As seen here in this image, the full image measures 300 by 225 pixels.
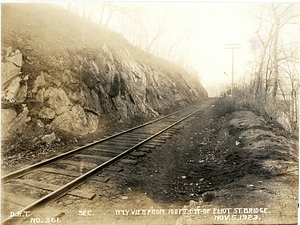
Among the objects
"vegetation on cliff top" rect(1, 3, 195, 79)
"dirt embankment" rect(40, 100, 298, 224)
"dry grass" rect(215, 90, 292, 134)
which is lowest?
"dirt embankment" rect(40, 100, 298, 224)

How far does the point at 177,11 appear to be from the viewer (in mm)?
4648

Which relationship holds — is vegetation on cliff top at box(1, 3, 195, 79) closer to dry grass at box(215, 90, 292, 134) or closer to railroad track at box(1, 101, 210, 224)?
railroad track at box(1, 101, 210, 224)

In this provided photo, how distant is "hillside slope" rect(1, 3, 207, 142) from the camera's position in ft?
19.5

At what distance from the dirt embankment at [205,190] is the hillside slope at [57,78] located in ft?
12.2

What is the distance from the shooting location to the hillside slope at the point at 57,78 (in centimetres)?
593

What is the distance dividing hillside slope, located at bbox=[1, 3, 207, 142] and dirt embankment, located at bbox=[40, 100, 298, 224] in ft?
12.2

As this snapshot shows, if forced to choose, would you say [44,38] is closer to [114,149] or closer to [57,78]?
Answer: [57,78]

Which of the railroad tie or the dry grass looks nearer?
the railroad tie

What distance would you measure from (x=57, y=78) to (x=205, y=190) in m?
7.02

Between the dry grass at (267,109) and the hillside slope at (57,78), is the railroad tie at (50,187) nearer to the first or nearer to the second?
the hillside slope at (57,78)

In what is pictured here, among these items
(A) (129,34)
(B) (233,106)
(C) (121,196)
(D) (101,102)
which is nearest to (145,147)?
(C) (121,196)

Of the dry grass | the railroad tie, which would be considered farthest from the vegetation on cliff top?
the dry grass

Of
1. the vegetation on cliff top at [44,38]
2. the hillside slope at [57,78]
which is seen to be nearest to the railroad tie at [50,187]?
the hillside slope at [57,78]

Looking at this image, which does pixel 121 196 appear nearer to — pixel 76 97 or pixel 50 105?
pixel 50 105
